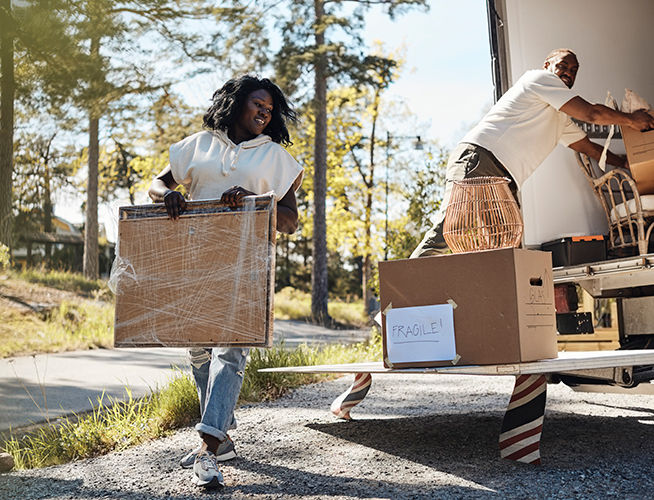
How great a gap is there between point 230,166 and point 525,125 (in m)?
1.97

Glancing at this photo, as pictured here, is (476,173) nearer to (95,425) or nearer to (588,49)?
(588,49)

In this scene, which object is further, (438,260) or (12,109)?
(12,109)

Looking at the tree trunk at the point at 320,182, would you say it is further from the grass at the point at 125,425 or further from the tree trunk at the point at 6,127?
the tree trunk at the point at 6,127

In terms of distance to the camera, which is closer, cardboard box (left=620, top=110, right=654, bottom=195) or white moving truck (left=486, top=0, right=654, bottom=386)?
cardboard box (left=620, top=110, right=654, bottom=195)

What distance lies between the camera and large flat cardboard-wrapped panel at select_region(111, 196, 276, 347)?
2.49 meters

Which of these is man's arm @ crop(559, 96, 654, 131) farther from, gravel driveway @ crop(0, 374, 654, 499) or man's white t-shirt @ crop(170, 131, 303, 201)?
man's white t-shirt @ crop(170, 131, 303, 201)

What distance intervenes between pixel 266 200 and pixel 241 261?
0.81ft

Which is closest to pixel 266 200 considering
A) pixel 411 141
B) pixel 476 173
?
pixel 476 173

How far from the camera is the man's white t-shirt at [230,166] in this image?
2816 millimetres

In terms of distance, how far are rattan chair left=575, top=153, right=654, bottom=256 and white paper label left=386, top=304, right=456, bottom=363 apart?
1.66 m

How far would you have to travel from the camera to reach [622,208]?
411 centimetres

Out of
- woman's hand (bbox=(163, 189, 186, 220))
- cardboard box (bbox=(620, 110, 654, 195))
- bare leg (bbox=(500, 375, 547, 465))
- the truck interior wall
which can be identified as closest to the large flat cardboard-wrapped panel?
woman's hand (bbox=(163, 189, 186, 220))

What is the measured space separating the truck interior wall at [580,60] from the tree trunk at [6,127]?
3.26 m

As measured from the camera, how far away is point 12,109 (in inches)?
189
